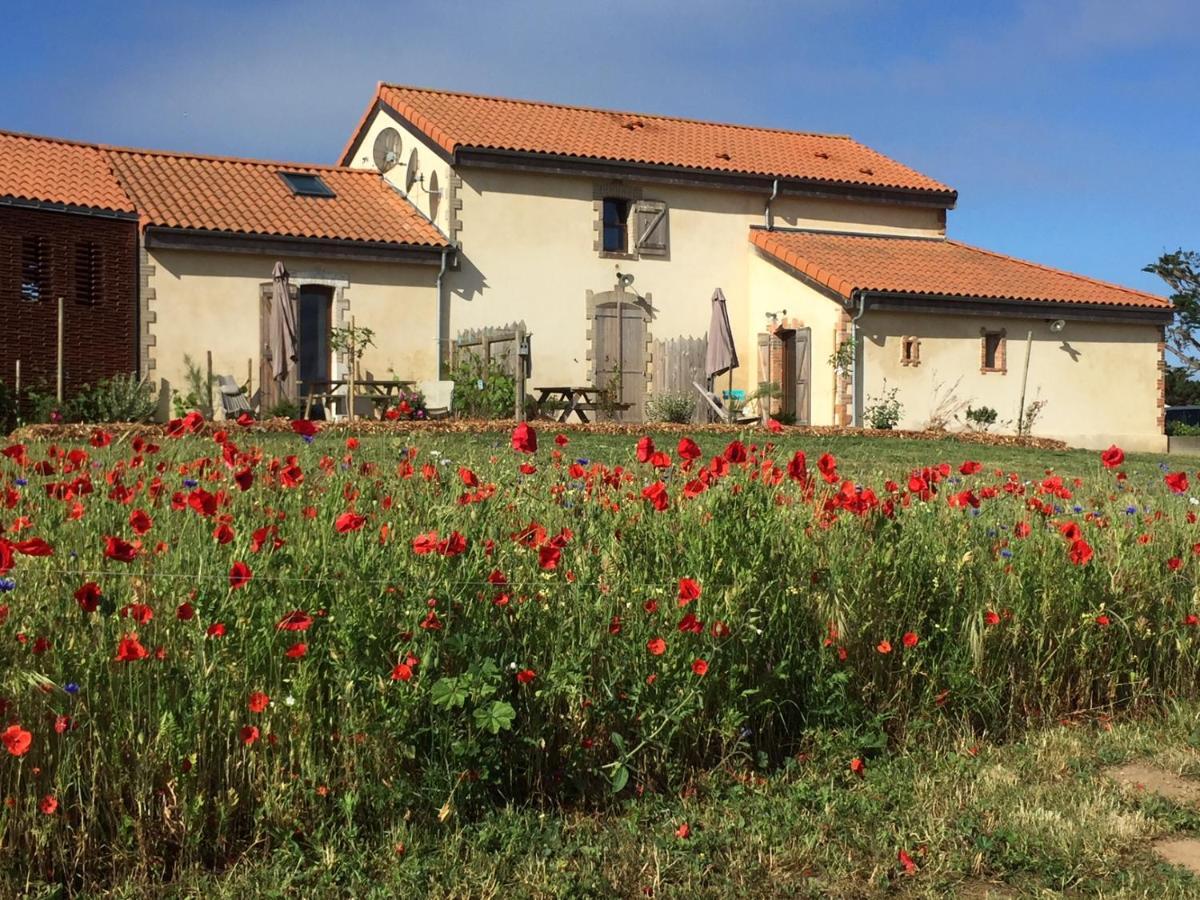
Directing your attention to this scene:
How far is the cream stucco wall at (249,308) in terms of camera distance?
20.1m

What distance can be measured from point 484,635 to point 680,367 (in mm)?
19802

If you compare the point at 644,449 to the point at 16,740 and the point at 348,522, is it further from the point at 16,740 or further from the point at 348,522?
the point at 16,740

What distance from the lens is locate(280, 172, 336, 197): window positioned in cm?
2262

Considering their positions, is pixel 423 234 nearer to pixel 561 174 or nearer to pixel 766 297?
pixel 561 174

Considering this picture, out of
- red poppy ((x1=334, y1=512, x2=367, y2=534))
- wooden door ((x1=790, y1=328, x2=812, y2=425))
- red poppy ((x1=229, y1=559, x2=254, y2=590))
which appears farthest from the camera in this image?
wooden door ((x1=790, y1=328, x2=812, y2=425))

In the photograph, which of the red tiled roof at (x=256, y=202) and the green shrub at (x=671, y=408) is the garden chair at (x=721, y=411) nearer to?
the green shrub at (x=671, y=408)

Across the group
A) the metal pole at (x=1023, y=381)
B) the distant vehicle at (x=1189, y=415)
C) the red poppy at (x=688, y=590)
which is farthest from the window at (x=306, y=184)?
the distant vehicle at (x=1189, y=415)

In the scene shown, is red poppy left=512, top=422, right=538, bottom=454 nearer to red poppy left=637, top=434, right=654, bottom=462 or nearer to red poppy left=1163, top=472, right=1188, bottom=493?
red poppy left=637, top=434, right=654, bottom=462

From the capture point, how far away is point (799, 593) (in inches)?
184

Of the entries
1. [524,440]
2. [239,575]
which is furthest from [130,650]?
[524,440]

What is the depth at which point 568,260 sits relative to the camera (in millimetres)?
23109

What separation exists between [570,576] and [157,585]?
4.45ft

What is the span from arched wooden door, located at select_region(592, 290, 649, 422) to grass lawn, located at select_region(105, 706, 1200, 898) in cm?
1878

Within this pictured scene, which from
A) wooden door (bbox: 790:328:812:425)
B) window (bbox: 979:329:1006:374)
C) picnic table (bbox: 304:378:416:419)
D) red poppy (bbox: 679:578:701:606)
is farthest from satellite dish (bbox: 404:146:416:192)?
red poppy (bbox: 679:578:701:606)
